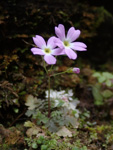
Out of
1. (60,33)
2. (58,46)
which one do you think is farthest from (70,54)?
(60,33)

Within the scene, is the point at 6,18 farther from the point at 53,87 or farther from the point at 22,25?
the point at 53,87

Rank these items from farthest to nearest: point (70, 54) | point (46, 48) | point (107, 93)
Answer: point (107, 93) → point (46, 48) → point (70, 54)

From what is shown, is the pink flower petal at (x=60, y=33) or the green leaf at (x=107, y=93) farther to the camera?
the green leaf at (x=107, y=93)

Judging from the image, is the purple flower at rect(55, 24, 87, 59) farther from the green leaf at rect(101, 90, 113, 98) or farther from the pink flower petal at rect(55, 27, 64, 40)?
the green leaf at rect(101, 90, 113, 98)

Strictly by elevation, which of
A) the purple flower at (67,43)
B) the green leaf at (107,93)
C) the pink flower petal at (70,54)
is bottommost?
the green leaf at (107,93)

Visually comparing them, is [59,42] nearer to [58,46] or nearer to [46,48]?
[58,46]

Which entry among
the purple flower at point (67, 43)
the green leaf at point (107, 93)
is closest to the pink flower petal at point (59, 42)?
the purple flower at point (67, 43)

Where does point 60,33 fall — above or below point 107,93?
above

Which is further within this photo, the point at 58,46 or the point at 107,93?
the point at 107,93

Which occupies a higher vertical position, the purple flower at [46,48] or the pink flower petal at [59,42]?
the pink flower petal at [59,42]

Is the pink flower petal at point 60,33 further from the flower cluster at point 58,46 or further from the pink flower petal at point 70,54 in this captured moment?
the pink flower petal at point 70,54

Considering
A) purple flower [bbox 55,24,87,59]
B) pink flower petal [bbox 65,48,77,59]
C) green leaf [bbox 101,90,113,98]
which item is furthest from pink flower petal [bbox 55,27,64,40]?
green leaf [bbox 101,90,113,98]
